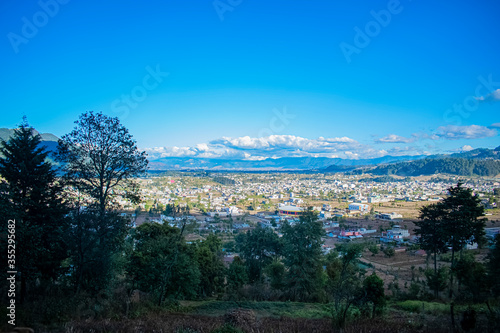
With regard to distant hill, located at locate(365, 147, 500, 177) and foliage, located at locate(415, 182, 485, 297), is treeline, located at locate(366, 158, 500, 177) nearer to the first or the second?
distant hill, located at locate(365, 147, 500, 177)

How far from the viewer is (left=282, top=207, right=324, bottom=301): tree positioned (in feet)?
49.2

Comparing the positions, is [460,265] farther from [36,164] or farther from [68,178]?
[36,164]

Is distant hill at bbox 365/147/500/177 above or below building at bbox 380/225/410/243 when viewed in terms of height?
above

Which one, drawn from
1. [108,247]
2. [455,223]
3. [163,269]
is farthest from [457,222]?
[108,247]

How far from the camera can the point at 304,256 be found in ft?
50.6

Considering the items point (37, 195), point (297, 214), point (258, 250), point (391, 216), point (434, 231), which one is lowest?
point (297, 214)

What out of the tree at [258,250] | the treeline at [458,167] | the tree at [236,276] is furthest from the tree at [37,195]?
the treeline at [458,167]

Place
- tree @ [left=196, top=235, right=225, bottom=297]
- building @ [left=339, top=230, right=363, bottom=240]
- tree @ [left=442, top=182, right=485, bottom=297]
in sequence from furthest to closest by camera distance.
Answer: building @ [left=339, top=230, right=363, bottom=240]
tree @ [left=196, top=235, right=225, bottom=297]
tree @ [left=442, top=182, right=485, bottom=297]

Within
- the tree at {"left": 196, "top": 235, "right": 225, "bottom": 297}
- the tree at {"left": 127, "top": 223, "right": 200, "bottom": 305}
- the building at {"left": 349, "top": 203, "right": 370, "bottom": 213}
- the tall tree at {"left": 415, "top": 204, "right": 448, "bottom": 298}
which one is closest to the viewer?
the tree at {"left": 127, "top": 223, "right": 200, "bottom": 305}

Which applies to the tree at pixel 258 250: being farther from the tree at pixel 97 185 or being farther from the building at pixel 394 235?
the building at pixel 394 235

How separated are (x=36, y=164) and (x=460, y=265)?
19610 mm

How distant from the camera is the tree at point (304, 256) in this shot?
15008 millimetres

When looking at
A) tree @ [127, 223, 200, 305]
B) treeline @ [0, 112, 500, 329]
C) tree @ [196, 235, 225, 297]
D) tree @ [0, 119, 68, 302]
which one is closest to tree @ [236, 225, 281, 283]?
tree @ [196, 235, 225, 297]

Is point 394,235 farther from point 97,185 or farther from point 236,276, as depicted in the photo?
point 97,185
